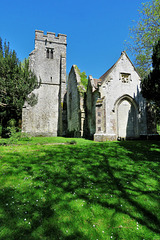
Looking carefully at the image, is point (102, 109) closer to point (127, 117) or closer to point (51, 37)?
point (127, 117)

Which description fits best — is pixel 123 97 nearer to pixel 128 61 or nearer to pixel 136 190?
pixel 128 61

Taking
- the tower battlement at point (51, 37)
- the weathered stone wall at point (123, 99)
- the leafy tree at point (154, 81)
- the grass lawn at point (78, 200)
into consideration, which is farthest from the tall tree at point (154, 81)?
the tower battlement at point (51, 37)

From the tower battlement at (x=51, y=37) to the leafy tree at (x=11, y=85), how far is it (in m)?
10.7

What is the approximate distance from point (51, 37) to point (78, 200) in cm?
3107

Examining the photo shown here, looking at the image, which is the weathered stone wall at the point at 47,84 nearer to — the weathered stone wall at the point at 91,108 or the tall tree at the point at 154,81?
the weathered stone wall at the point at 91,108

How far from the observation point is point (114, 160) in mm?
6816

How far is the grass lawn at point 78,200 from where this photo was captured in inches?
111

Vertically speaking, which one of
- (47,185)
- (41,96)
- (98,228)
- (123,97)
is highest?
(41,96)

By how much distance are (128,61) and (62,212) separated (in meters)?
15.1

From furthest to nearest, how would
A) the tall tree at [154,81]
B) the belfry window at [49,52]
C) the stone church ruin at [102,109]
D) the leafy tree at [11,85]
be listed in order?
the belfry window at [49,52] → the leafy tree at [11,85] → the stone church ruin at [102,109] → the tall tree at [154,81]

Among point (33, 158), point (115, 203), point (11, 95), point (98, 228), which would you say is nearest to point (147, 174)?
point (115, 203)

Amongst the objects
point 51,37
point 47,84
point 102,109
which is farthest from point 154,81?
point 51,37

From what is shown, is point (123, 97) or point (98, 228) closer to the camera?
point (98, 228)

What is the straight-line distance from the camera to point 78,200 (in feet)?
12.2
